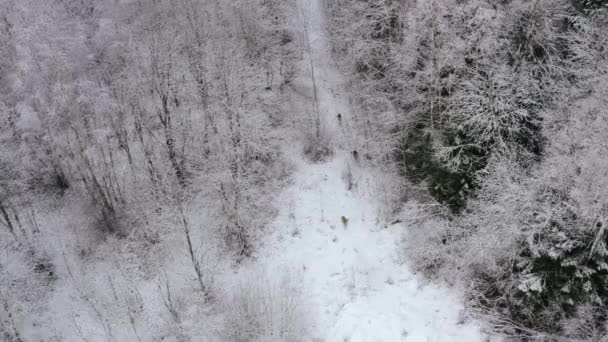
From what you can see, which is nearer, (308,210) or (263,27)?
(308,210)

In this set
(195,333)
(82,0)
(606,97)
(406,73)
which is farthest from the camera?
(82,0)

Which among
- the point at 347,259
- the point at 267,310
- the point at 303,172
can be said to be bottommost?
the point at 267,310

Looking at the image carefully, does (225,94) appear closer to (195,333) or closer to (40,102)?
(40,102)

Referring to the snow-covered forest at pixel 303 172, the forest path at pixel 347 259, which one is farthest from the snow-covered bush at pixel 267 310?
the forest path at pixel 347 259

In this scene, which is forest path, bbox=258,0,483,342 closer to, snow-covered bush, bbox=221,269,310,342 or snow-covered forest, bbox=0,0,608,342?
snow-covered forest, bbox=0,0,608,342

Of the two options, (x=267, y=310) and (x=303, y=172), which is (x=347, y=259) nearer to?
(x=267, y=310)

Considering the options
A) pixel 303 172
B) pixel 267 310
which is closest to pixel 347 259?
pixel 267 310

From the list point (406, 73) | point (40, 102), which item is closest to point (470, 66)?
point (406, 73)
